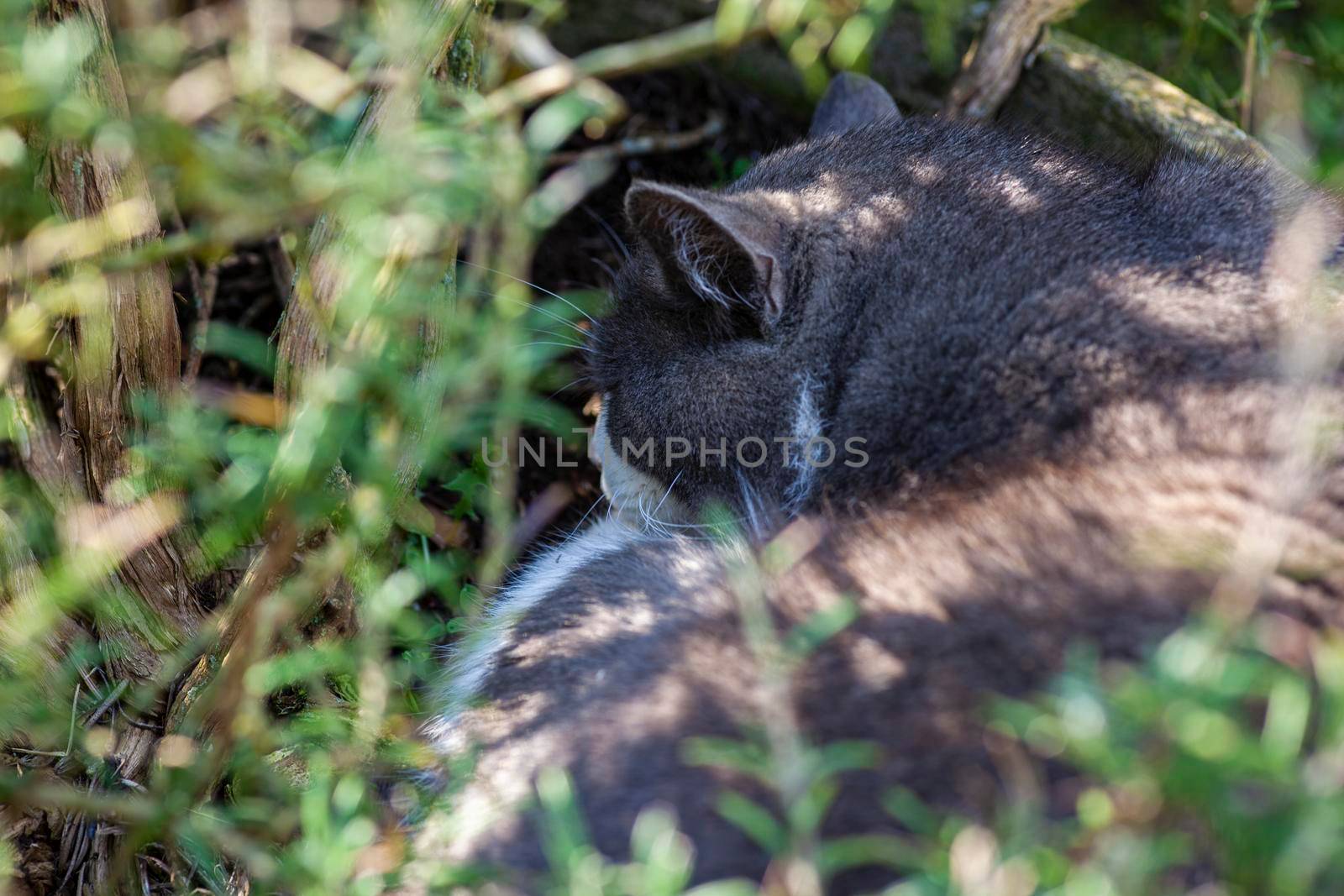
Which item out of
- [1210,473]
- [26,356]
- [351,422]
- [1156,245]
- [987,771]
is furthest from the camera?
[1156,245]

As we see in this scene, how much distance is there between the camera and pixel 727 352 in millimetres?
2473

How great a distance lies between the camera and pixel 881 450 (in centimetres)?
223

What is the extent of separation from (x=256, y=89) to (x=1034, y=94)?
248cm

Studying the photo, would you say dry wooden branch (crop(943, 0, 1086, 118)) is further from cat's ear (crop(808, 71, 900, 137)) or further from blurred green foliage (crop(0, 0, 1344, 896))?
blurred green foliage (crop(0, 0, 1344, 896))

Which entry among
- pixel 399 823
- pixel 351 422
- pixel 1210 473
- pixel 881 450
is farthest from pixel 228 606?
pixel 1210 473

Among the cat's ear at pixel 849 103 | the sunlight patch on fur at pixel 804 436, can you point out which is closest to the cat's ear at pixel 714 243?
the sunlight patch on fur at pixel 804 436

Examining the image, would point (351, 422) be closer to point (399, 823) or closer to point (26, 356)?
point (399, 823)

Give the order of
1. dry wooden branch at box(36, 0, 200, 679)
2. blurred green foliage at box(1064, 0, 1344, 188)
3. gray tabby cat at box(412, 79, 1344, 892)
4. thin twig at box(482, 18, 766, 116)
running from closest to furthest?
1. gray tabby cat at box(412, 79, 1344, 892)
2. thin twig at box(482, 18, 766, 116)
3. dry wooden branch at box(36, 0, 200, 679)
4. blurred green foliage at box(1064, 0, 1344, 188)

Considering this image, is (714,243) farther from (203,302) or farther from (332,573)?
(203,302)

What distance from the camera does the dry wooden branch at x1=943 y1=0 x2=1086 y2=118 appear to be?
3357 mm

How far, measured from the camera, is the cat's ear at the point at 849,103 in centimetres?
304

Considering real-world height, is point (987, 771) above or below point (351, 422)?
below

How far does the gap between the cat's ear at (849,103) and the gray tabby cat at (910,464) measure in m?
0.07

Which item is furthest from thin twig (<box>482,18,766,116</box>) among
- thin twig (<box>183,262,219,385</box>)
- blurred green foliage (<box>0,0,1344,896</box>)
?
thin twig (<box>183,262,219,385</box>)
